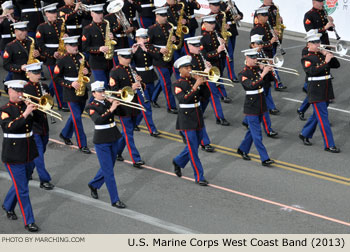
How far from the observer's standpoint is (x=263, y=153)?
15648 mm

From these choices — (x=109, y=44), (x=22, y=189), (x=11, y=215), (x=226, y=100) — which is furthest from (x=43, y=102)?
(x=226, y=100)

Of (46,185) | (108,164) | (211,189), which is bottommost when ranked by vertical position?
(211,189)

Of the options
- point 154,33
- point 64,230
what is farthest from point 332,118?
point 64,230

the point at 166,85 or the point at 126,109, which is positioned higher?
the point at 126,109

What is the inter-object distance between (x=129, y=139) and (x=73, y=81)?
6.12 feet

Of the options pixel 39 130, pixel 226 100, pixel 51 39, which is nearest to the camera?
pixel 39 130

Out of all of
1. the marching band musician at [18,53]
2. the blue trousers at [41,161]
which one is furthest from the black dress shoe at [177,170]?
the marching band musician at [18,53]

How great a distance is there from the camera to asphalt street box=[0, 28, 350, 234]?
13.3 m

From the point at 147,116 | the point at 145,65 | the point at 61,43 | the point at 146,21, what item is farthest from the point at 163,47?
the point at 146,21

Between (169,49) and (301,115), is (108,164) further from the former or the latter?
(301,115)

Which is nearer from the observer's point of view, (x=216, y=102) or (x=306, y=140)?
(x=306, y=140)

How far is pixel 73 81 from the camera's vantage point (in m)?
16.5

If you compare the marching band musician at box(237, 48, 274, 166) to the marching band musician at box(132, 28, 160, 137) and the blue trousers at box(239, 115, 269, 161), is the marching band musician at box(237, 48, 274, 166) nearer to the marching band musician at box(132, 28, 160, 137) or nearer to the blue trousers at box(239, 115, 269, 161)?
the blue trousers at box(239, 115, 269, 161)

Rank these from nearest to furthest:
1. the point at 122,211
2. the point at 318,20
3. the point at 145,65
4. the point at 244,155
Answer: the point at 122,211 < the point at 244,155 < the point at 145,65 < the point at 318,20
